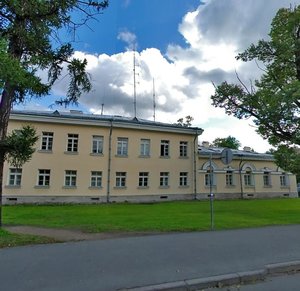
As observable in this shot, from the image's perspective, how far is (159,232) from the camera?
11.8m

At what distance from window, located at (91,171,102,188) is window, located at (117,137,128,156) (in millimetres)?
2983

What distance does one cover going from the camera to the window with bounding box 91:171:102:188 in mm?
33375

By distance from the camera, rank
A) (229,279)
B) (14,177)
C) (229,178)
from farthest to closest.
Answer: (229,178) < (14,177) < (229,279)

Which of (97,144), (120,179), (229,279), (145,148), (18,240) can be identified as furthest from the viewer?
(145,148)

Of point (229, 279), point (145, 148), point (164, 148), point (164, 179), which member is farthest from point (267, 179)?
point (229, 279)

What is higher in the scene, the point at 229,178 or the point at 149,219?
the point at 229,178

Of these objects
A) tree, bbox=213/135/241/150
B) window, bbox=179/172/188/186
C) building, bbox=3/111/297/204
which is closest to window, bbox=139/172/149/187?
building, bbox=3/111/297/204

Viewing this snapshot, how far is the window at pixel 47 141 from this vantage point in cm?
3225

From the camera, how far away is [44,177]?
31.8m

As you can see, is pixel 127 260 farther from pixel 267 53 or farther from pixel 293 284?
pixel 267 53

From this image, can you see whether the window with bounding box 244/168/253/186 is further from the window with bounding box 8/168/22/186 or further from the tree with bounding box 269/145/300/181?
the window with bounding box 8/168/22/186

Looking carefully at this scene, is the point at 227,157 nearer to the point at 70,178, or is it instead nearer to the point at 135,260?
the point at 135,260

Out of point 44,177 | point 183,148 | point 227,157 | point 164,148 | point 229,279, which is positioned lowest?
point 229,279

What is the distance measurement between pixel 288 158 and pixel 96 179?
59.7 feet
